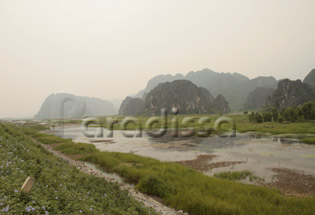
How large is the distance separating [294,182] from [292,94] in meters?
172

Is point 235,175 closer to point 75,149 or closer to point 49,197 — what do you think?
point 49,197

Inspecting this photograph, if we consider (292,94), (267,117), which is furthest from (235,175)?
(292,94)

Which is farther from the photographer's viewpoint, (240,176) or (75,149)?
(75,149)

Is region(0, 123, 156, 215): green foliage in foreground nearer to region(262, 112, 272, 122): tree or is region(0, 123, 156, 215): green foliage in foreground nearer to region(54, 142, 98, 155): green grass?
region(54, 142, 98, 155): green grass

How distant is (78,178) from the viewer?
862 cm

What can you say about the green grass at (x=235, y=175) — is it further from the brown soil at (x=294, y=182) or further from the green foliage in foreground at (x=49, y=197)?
the green foliage in foreground at (x=49, y=197)

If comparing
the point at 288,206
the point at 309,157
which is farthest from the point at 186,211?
the point at 309,157

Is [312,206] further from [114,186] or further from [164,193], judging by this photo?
[114,186]

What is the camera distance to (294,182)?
43.1 feet

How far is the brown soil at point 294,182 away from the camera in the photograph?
37.9ft

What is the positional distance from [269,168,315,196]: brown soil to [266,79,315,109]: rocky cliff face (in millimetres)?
162436

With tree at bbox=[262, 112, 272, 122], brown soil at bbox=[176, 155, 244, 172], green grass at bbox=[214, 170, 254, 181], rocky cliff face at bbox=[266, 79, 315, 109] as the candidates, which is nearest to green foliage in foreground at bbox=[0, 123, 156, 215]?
green grass at bbox=[214, 170, 254, 181]

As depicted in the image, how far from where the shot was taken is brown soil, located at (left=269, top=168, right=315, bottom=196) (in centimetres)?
1155

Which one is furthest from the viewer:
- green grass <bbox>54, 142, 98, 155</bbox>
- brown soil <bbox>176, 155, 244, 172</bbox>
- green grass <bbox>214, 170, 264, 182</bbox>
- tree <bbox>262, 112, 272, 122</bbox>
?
tree <bbox>262, 112, 272, 122</bbox>
